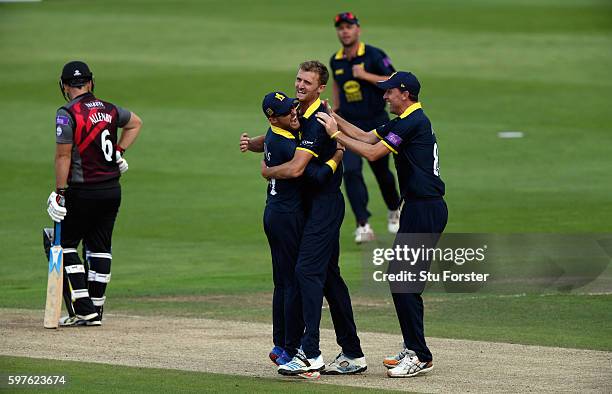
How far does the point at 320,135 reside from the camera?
910cm

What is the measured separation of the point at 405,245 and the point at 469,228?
7.55 meters

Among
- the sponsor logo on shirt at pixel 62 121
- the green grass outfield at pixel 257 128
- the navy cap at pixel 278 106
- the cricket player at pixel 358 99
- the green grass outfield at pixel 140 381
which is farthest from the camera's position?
the cricket player at pixel 358 99

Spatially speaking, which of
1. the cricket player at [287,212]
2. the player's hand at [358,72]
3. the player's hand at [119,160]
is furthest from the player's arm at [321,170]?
the player's hand at [358,72]

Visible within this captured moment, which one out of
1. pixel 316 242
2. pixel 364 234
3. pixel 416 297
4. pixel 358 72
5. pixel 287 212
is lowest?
pixel 364 234

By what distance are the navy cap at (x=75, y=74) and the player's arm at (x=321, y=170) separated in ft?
9.66

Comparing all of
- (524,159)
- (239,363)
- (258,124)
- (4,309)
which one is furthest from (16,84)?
(239,363)

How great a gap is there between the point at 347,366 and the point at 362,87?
6837 millimetres

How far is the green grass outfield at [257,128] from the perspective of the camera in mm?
13117

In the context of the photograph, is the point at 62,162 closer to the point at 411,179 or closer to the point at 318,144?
the point at 318,144

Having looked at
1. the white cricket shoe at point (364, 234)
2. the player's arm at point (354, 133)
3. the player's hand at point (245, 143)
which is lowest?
the white cricket shoe at point (364, 234)

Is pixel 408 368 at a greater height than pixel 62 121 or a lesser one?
lesser

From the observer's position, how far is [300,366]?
9133mm

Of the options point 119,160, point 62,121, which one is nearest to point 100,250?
point 119,160

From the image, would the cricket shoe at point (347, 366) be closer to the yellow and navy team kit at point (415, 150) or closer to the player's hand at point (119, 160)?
the yellow and navy team kit at point (415, 150)
